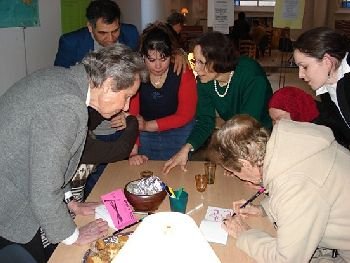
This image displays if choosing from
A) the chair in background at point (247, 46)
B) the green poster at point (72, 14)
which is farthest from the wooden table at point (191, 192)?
the chair in background at point (247, 46)

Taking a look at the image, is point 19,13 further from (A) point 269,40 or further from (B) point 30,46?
(A) point 269,40

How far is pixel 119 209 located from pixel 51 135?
48cm

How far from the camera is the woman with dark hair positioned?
176 cm

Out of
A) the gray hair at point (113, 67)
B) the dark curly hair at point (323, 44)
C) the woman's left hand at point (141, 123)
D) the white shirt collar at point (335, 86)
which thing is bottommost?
the woman's left hand at point (141, 123)

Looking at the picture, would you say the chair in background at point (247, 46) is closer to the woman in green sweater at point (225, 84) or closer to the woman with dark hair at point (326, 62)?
the woman in green sweater at point (225, 84)

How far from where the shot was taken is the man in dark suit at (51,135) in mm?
1207

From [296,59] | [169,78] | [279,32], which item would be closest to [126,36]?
[169,78]

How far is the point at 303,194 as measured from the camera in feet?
3.82

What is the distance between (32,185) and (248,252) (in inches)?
28.8

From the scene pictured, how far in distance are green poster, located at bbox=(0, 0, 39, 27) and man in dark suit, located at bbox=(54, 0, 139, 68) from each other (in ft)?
0.72

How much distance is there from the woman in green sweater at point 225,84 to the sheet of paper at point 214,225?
1.57 ft

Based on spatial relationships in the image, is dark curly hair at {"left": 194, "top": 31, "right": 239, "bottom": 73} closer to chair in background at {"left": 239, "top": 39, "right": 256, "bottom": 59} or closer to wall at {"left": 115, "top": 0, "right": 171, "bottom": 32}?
wall at {"left": 115, "top": 0, "right": 171, "bottom": 32}

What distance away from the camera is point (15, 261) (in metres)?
1.23

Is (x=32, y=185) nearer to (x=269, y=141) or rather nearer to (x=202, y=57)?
(x=269, y=141)
